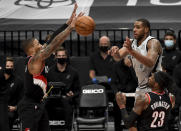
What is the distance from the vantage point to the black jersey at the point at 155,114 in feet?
21.4

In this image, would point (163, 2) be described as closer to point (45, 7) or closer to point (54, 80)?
point (45, 7)

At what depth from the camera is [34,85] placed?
26.6 ft

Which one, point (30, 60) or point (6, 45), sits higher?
point (30, 60)

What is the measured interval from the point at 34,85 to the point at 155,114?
2.38 metres

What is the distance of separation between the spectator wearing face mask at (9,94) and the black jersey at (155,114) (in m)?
4.84

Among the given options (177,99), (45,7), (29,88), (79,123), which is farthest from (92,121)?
(45,7)

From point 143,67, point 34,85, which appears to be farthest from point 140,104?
point 34,85

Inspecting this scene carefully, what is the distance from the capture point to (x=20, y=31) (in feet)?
44.6

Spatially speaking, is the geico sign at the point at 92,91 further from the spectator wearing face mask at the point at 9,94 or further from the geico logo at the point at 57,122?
the spectator wearing face mask at the point at 9,94

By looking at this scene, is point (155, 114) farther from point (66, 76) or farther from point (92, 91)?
point (66, 76)

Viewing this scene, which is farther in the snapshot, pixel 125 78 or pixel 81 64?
pixel 81 64

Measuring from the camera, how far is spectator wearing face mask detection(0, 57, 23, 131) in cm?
1077

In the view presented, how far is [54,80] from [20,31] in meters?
3.05

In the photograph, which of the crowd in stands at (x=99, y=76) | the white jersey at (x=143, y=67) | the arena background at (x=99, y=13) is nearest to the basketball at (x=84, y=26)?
the white jersey at (x=143, y=67)
